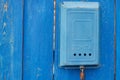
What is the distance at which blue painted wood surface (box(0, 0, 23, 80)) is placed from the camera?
168cm

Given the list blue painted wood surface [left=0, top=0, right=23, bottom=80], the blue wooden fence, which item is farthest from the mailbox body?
blue painted wood surface [left=0, top=0, right=23, bottom=80]

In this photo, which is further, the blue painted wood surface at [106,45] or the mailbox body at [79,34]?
the blue painted wood surface at [106,45]

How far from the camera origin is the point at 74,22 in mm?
1614

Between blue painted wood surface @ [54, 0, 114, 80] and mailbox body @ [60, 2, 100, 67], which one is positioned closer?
mailbox body @ [60, 2, 100, 67]

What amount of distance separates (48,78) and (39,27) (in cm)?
26

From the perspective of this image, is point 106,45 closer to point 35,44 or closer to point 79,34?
point 79,34

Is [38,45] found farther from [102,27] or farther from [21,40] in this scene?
[102,27]

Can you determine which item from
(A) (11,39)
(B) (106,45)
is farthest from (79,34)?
(A) (11,39)

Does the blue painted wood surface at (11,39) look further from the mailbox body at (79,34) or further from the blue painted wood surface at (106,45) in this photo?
the blue painted wood surface at (106,45)

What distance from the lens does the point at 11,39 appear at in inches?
66.3

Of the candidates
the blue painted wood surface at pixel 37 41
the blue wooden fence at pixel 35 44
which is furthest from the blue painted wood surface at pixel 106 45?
the blue painted wood surface at pixel 37 41

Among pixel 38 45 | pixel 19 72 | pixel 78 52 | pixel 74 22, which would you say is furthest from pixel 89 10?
pixel 19 72

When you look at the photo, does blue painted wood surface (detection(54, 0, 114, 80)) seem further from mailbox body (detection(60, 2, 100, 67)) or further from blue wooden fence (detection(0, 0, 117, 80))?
mailbox body (detection(60, 2, 100, 67))

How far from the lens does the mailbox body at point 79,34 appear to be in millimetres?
1607
